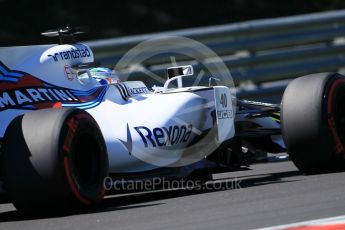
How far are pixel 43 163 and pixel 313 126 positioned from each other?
2.66 meters

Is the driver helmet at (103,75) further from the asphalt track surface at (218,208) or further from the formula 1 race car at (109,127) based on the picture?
the asphalt track surface at (218,208)

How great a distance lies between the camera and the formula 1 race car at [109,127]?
21.8 feet

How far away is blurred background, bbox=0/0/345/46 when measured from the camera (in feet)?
54.7

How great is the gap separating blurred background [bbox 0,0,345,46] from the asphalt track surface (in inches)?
345

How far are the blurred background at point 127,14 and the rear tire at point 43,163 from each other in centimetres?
940

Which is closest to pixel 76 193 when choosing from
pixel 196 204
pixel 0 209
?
pixel 196 204

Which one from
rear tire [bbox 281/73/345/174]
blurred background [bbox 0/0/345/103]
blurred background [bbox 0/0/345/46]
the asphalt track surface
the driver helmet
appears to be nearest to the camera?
the asphalt track surface

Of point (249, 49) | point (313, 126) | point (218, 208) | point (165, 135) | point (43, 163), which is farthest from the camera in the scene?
point (249, 49)

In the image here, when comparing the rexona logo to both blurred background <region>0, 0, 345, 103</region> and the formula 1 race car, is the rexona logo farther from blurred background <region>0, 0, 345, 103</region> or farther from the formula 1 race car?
blurred background <region>0, 0, 345, 103</region>

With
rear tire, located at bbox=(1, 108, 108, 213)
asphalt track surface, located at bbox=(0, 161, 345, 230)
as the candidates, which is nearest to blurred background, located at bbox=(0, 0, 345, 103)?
asphalt track surface, located at bbox=(0, 161, 345, 230)

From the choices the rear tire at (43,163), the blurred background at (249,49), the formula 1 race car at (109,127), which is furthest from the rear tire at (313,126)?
the blurred background at (249,49)

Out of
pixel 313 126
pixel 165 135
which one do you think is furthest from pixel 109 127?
pixel 313 126

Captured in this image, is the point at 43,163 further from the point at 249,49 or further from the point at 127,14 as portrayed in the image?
the point at 127,14

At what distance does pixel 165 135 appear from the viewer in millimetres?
8047
